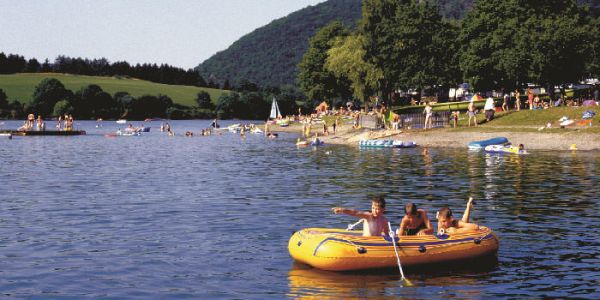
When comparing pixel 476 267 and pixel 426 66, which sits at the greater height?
pixel 426 66

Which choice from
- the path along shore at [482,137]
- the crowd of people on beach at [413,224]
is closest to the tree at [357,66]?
the path along shore at [482,137]

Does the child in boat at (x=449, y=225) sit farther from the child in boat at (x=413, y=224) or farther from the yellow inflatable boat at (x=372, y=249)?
the yellow inflatable boat at (x=372, y=249)

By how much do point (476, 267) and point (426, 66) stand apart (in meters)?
86.2

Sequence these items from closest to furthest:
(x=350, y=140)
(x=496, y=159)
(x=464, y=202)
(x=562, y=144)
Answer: (x=464, y=202) → (x=496, y=159) → (x=562, y=144) → (x=350, y=140)

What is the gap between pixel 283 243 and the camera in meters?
22.4

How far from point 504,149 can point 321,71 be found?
261 feet

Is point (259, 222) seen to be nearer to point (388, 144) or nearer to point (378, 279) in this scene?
point (378, 279)

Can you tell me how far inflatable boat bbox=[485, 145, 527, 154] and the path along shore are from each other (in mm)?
3983

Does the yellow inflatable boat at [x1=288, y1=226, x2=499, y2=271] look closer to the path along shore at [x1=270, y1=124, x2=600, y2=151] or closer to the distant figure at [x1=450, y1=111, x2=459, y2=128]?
the path along shore at [x1=270, y1=124, x2=600, y2=151]

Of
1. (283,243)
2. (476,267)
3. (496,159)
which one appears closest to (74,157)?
(496,159)

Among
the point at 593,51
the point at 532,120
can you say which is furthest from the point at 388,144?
the point at 593,51

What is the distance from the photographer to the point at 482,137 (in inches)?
2655

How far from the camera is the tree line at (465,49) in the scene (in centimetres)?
8006

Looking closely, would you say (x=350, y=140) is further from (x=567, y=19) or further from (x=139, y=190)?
(x=139, y=190)
